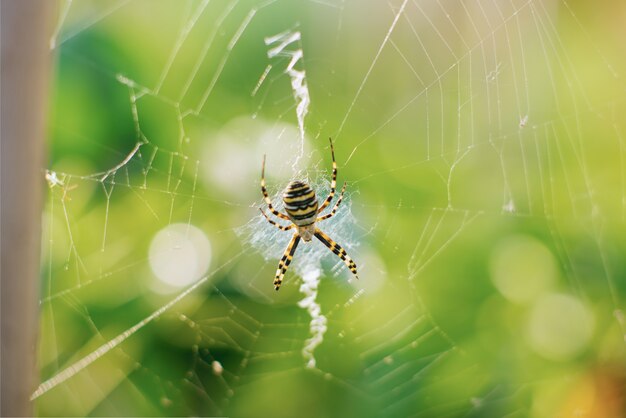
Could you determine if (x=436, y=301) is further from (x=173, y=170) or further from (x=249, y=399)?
(x=173, y=170)

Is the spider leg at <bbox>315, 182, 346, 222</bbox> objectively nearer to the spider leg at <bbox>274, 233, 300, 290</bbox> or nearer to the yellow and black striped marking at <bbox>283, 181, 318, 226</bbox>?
the yellow and black striped marking at <bbox>283, 181, 318, 226</bbox>

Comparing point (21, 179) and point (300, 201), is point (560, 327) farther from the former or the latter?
point (21, 179)

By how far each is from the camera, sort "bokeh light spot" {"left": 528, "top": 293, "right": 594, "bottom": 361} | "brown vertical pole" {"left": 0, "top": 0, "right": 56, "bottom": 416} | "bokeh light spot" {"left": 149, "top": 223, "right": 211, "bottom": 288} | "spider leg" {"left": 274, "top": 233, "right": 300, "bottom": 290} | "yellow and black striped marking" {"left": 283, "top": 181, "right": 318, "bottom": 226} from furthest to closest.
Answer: "spider leg" {"left": 274, "top": 233, "right": 300, "bottom": 290}, "yellow and black striped marking" {"left": 283, "top": 181, "right": 318, "bottom": 226}, "bokeh light spot" {"left": 528, "top": 293, "right": 594, "bottom": 361}, "bokeh light spot" {"left": 149, "top": 223, "right": 211, "bottom": 288}, "brown vertical pole" {"left": 0, "top": 0, "right": 56, "bottom": 416}

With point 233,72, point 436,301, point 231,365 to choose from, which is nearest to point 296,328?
point 231,365

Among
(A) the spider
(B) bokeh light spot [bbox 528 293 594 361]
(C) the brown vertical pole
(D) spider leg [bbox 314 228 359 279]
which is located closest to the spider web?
(B) bokeh light spot [bbox 528 293 594 361]

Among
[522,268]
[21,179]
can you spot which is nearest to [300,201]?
[522,268]

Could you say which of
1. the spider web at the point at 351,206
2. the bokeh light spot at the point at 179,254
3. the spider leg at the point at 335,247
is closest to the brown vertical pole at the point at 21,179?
the spider web at the point at 351,206
